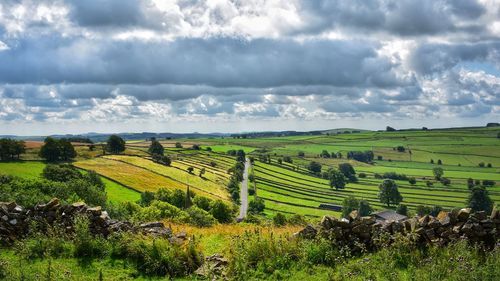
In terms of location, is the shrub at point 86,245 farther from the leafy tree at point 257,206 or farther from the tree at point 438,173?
the tree at point 438,173

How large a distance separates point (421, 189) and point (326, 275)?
475 feet

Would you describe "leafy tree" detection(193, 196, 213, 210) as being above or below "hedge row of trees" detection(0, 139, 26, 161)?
below

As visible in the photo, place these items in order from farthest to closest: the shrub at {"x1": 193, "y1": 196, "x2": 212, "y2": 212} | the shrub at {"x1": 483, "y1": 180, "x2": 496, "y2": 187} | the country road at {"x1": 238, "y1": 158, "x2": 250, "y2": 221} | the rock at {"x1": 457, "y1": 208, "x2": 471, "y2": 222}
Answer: the shrub at {"x1": 483, "y1": 180, "x2": 496, "y2": 187}, the country road at {"x1": 238, "y1": 158, "x2": 250, "y2": 221}, the shrub at {"x1": 193, "y1": 196, "x2": 212, "y2": 212}, the rock at {"x1": 457, "y1": 208, "x2": 471, "y2": 222}

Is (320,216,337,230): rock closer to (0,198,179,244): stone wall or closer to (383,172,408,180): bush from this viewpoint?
(0,198,179,244): stone wall

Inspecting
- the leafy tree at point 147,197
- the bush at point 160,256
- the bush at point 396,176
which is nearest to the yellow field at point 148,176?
the leafy tree at point 147,197

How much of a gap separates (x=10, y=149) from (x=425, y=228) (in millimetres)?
119620

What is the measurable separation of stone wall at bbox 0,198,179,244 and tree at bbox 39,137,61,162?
112822 mm

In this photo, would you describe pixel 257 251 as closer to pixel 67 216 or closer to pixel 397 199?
pixel 67 216

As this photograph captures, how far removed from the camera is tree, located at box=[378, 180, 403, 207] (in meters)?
125

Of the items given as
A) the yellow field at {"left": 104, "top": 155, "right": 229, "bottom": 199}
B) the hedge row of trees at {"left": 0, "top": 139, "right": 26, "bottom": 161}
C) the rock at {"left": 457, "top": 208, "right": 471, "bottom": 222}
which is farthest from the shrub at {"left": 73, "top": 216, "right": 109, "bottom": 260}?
the hedge row of trees at {"left": 0, "top": 139, "right": 26, "bottom": 161}

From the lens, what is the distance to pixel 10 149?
111 meters

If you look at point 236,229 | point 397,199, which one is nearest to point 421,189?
point 397,199

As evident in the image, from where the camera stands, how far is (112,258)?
13711mm

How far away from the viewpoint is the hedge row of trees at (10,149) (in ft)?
360
